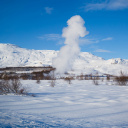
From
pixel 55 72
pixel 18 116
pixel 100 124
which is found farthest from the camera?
pixel 55 72

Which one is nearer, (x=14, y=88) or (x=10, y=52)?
(x=14, y=88)

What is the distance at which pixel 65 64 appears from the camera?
3806 centimetres

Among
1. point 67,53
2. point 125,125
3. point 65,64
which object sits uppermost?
point 67,53

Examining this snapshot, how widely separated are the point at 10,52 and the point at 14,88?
183m

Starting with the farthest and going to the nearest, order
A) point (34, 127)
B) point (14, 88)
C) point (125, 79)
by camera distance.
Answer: point (125, 79)
point (14, 88)
point (34, 127)

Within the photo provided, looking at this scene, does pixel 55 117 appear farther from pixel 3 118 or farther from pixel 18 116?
pixel 3 118

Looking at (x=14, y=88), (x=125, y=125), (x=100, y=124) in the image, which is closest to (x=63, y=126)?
(x=100, y=124)

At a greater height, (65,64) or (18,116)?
(65,64)

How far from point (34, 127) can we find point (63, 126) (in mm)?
670

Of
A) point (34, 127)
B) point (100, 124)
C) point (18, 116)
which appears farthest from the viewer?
point (18, 116)

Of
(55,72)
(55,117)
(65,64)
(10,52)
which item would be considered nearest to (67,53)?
(65,64)

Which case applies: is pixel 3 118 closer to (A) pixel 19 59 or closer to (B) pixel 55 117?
(B) pixel 55 117

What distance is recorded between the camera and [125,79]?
1850 centimetres

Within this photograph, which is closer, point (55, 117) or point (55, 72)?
point (55, 117)
